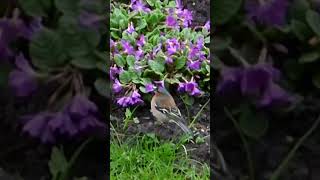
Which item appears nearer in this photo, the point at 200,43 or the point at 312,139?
the point at 312,139

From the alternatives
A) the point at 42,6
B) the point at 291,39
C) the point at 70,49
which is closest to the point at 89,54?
the point at 70,49

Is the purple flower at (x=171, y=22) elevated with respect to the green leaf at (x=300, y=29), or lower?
lower

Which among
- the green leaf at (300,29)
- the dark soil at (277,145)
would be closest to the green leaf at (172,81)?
the dark soil at (277,145)

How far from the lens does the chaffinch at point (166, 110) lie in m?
2.12

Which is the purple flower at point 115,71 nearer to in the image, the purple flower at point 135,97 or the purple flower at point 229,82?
the purple flower at point 135,97

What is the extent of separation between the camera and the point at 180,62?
90.9 inches

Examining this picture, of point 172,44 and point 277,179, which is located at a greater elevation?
point 172,44

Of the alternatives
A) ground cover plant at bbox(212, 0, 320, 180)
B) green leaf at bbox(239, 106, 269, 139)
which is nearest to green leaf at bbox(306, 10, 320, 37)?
ground cover plant at bbox(212, 0, 320, 180)

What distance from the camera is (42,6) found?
149 centimetres

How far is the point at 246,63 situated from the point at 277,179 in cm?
30

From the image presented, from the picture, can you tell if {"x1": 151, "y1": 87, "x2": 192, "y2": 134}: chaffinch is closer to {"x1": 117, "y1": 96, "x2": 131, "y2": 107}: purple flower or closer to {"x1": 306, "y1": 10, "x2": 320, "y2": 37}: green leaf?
{"x1": 117, "y1": 96, "x2": 131, "y2": 107}: purple flower

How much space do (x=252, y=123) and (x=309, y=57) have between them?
19 centimetres

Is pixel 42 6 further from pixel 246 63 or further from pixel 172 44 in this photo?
pixel 172 44

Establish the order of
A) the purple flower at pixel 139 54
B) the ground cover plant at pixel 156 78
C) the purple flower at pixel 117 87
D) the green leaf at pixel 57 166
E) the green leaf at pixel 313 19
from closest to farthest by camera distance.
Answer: the green leaf at pixel 313 19
the green leaf at pixel 57 166
the ground cover plant at pixel 156 78
the purple flower at pixel 117 87
the purple flower at pixel 139 54
